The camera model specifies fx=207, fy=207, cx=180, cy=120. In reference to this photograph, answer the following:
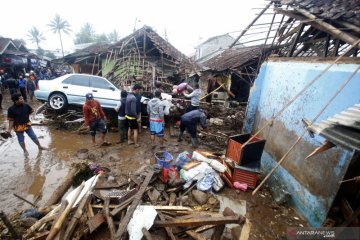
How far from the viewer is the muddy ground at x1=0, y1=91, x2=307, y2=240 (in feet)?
13.0

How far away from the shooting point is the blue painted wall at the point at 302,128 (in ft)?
11.1

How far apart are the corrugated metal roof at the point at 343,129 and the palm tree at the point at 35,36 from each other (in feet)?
215

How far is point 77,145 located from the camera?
680 centimetres

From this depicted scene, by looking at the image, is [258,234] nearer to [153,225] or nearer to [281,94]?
[153,225]

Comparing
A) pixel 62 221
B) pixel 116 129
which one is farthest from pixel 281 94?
pixel 116 129

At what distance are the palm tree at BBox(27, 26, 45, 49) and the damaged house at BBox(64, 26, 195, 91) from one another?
5084 centimetres

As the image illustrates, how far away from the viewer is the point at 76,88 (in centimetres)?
867

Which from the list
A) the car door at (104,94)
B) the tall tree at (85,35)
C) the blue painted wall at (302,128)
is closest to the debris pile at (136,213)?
the blue painted wall at (302,128)

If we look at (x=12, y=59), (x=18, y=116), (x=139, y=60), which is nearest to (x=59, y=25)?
(x=12, y=59)

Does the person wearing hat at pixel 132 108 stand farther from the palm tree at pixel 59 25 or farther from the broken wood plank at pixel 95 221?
the palm tree at pixel 59 25

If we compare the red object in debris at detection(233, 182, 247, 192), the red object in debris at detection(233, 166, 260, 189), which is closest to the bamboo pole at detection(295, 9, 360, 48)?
the red object in debris at detection(233, 166, 260, 189)

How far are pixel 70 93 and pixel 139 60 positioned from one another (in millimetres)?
6292

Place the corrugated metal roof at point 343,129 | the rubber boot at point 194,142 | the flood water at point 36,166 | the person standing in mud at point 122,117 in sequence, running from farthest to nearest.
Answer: the rubber boot at point 194,142, the person standing in mud at point 122,117, the flood water at point 36,166, the corrugated metal roof at point 343,129

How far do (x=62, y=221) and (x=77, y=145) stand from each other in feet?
15.4
